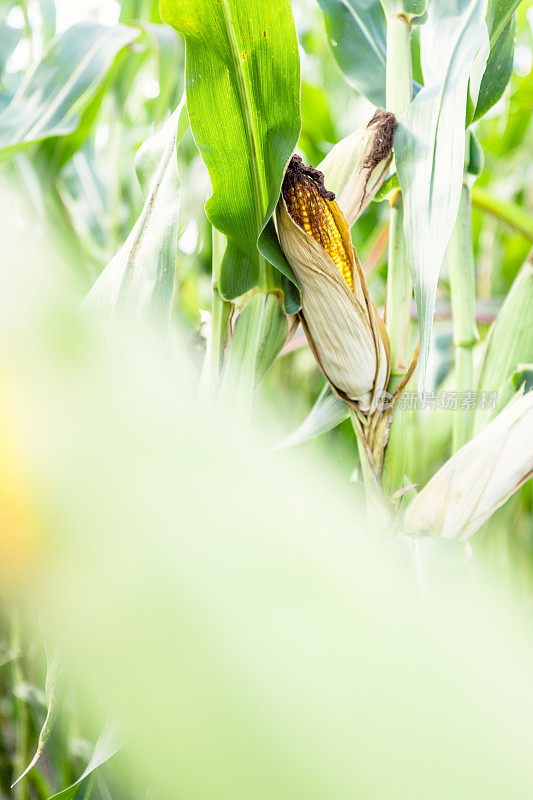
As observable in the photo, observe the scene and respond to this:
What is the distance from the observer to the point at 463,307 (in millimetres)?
356

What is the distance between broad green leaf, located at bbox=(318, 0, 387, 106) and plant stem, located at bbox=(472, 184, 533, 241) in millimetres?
133

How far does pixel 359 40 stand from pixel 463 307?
0.66 ft

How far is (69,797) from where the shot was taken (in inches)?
11.9

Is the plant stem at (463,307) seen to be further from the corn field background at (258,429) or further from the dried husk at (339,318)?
the dried husk at (339,318)

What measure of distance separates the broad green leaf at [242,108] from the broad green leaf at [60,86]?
8.9 inches

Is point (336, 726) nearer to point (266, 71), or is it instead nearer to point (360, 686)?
point (360, 686)

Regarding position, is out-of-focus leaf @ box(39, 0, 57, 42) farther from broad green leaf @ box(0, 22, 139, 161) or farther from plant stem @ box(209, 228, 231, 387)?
plant stem @ box(209, 228, 231, 387)

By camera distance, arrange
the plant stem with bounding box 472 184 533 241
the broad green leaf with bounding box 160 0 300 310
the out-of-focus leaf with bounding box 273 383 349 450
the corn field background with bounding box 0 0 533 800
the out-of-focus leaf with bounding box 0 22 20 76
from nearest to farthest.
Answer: the corn field background with bounding box 0 0 533 800 → the broad green leaf with bounding box 160 0 300 310 → the out-of-focus leaf with bounding box 273 383 349 450 → the plant stem with bounding box 472 184 533 241 → the out-of-focus leaf with bounding box 0 22 20 76

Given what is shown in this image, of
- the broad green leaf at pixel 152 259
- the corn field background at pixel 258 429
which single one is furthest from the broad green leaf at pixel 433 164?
the broad green leaf at pixel 152 259

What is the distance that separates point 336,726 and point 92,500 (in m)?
0.03

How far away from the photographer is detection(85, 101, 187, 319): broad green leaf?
25 cm

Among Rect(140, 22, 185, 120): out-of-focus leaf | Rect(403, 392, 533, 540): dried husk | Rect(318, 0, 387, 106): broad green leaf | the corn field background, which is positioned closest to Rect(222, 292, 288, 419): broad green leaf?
the corn field background

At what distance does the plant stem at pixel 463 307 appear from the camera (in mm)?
347

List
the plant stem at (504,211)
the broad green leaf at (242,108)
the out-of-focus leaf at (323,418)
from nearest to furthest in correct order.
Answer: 1. the broad green leaf at (242,108)
2. the out-of-focus leaf at (323,418)
3. the plant stem at (504,211)
